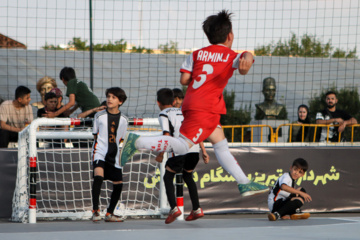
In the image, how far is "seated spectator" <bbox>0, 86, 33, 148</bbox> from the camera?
9.04 m

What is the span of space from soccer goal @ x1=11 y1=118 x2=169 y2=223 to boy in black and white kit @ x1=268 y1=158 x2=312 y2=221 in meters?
1.50

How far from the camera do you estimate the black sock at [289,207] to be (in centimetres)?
754

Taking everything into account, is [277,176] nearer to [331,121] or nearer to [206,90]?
[331,121]

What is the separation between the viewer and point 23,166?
7844 millimetres

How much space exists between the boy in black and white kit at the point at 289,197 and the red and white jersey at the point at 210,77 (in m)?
2.72

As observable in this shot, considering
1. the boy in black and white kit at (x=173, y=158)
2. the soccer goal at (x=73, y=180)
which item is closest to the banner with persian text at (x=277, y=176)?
the soccer goal at (x=73, y=180)

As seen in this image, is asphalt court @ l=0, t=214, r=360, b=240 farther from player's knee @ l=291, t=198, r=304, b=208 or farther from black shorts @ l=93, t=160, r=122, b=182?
player's knee @ l=291, t=198, r=304, b=208

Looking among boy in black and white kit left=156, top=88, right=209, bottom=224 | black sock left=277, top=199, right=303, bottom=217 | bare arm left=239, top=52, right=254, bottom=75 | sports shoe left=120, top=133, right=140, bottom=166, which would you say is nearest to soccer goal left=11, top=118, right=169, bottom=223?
→ boy in black and white kit left=156, top=88, right=209, bottom=224

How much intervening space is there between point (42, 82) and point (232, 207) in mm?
3724

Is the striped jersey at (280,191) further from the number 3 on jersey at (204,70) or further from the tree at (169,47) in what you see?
the tree at (169,47)

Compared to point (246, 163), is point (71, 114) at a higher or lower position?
higher

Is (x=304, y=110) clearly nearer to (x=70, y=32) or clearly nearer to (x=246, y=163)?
(x=246, y=163)

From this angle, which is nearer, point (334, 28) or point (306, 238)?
point (306, 238)

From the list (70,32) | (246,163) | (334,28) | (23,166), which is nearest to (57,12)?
(70,32)
